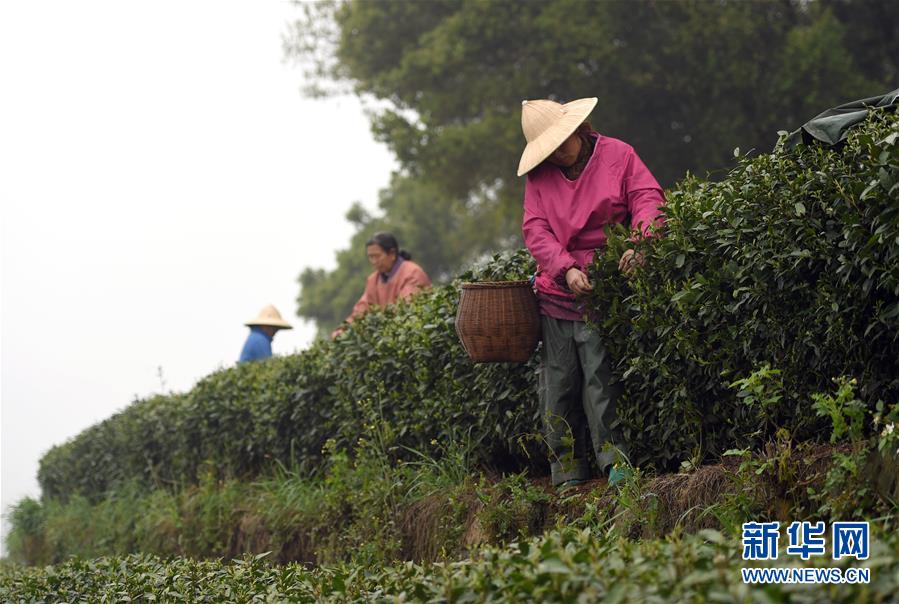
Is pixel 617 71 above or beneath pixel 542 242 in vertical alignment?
above

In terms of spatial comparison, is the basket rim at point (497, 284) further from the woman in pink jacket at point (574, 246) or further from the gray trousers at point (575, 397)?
the gray trousers at point (575, 397)

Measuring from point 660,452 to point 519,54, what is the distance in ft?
52.9

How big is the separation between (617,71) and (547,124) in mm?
14765

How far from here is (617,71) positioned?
796 inches

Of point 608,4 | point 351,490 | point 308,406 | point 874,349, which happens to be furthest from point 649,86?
point 874,349

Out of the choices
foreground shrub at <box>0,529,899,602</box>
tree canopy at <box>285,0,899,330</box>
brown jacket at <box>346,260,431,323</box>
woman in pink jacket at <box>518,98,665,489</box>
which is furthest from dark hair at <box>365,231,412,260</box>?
tree canopy at <box>285,0,899,330</box>

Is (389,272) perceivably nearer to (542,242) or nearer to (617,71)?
(542,242)

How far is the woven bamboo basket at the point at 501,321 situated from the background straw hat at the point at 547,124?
0.71m

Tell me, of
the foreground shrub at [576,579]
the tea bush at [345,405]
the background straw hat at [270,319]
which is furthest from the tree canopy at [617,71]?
the foreground shrub at [576,579]

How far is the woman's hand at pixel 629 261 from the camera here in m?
5.46

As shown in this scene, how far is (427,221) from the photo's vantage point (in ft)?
118

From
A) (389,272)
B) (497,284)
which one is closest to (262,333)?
(389,272)

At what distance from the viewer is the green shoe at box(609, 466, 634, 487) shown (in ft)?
17.2

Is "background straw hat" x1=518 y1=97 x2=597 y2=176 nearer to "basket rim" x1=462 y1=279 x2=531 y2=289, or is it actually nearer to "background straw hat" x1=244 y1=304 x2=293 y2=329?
"basket rim" x1=462 y1=279 x2=531 y2=289
